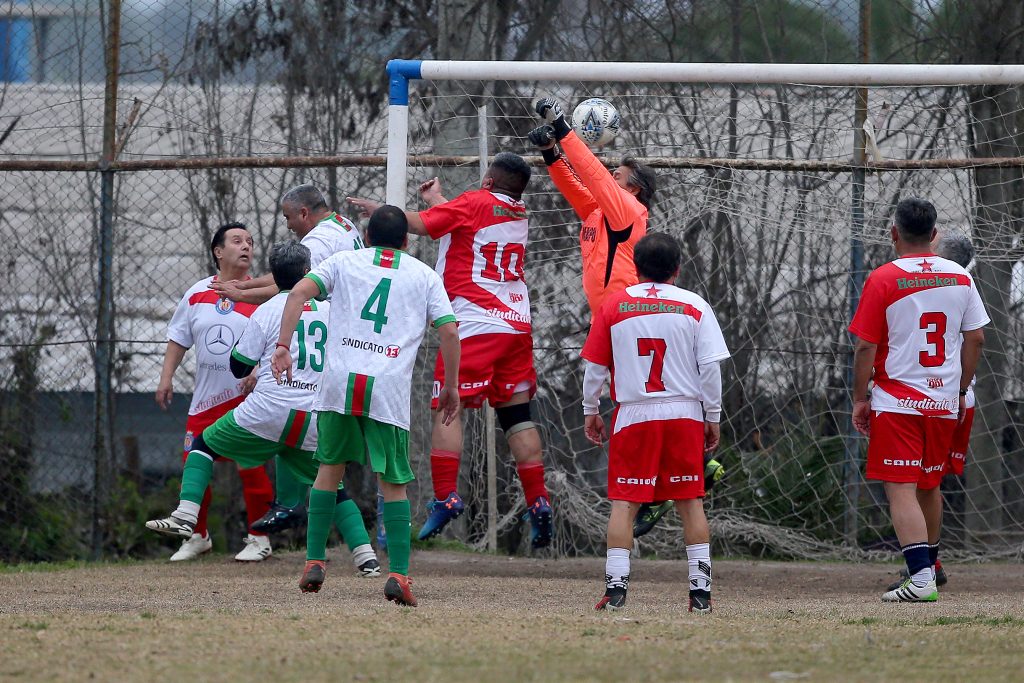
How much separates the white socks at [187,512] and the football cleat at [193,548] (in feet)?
4.34

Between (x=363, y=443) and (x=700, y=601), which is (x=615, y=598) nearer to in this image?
(x=700, y=601)

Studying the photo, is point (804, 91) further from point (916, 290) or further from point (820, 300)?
point (916, 290)

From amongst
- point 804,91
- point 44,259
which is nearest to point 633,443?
point 804,91

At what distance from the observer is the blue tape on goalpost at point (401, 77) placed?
24.1 ft

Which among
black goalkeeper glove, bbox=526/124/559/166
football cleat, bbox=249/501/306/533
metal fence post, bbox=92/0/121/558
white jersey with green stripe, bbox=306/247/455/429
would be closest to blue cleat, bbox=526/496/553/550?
white jersey with green stripe, bbox=306/247/455/429

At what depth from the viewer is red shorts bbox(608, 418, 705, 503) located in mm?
5605

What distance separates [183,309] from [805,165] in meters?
4.24

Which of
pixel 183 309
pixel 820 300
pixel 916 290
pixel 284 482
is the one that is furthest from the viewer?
pixel 820 300

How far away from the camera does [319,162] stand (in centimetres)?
846

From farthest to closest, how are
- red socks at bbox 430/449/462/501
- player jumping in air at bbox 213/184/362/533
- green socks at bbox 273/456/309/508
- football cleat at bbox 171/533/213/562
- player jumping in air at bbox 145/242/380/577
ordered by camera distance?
football cleat at bbox 171/533/213/562 → green socks at bbox 273/456/309/508 → player jumping in air at bbox 213/184/362/533 → player jumping in air at bbox 145/242/380/577 → red socks at bbox 430/449/462/501

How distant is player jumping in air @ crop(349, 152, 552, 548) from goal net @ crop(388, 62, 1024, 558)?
1.59m

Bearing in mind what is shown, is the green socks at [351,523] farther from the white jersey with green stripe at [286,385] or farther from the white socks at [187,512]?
the white socks at [187,512]

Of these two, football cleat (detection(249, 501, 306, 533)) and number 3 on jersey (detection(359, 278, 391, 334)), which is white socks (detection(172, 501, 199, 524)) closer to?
football cleat (detection(249, 501, 306, 533))

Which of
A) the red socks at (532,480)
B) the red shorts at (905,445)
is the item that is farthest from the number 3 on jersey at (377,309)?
the red shorts at (905,445)
